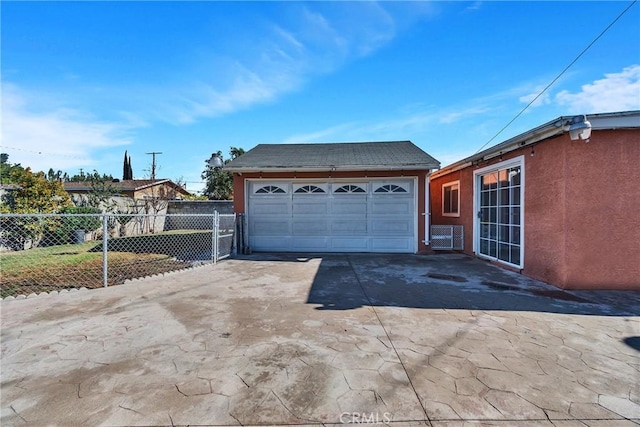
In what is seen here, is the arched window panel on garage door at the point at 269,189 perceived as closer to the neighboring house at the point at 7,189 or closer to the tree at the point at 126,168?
the neighboring house at the point at 7,189

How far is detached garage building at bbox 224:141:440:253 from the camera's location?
9641 mm

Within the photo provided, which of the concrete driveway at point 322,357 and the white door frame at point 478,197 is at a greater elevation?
the white door frame at point 478,197

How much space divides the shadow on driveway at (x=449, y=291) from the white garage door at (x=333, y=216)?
7.03 ft

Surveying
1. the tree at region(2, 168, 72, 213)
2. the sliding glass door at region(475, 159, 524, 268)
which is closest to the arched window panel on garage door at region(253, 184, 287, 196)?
the sliding glass door at region(475, 159, 524, 268)

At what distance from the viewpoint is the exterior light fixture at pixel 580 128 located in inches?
184

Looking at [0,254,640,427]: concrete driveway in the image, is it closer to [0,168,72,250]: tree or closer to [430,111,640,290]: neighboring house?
[430,111,640,290]: neighboring house

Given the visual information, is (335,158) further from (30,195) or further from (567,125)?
(30,195)

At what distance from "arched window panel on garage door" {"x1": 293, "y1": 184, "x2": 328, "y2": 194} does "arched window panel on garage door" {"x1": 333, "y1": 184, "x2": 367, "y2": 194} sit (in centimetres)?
39

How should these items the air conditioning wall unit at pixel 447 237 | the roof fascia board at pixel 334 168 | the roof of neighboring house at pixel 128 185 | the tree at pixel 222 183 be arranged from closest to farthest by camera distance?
the roof fascia board at pixel 334 168, the air conditioning wall unit at pixel 447 237, the roof of neighboring house at pixel 128 185, the tree at pixel 222 183

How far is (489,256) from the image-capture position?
809cm

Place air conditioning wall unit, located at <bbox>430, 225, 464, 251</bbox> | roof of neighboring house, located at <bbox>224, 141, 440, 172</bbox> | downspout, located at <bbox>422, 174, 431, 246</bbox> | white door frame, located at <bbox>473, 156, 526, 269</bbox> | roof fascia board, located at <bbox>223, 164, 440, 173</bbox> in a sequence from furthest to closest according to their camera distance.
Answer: air conditioning wall unit, located at <bbox>430, 225, 464, 251</bbox> → downspout, located at <bbox>422, 174, 431, 246</bbox> → roof of neighboring house, located at <bbox>224, 141, 440, 172</bbox> → roof fascia board, located at <bbox>223, 164, 440, 173</bbox> → white door frame, located at <bbox>473, 156, 526, 269</bbox>

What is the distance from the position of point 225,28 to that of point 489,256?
369 inches

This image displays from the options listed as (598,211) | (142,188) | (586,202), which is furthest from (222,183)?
(598,211)

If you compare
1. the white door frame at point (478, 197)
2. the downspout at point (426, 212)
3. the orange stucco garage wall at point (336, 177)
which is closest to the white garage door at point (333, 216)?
the orange stucco garage wall at point (336, 177)
